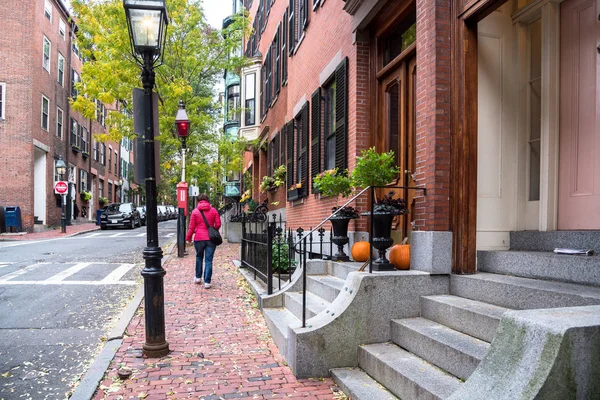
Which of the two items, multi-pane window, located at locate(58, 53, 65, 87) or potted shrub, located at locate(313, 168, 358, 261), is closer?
potted shrub, located at locate(313, 168, 358, 261)

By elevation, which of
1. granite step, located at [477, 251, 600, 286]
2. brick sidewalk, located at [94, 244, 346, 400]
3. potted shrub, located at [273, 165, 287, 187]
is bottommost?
brick sidewalk, located at [94, 244, 346, 400]

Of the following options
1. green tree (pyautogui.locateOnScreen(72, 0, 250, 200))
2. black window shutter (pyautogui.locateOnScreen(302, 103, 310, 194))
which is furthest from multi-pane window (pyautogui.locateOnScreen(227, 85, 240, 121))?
black window shutter (pyautogui.locateOnScreen(302, 103, 310, 194))

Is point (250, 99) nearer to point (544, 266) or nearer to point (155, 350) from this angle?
point (155, 350)

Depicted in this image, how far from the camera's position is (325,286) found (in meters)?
6.03

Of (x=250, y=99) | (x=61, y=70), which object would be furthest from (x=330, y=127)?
(x=61, y=70)

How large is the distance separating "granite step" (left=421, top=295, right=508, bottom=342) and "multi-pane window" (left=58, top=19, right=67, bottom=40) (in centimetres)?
3089

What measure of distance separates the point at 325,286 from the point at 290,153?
7332 mm

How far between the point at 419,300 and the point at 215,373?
6.88 feet

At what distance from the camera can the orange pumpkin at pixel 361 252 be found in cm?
657

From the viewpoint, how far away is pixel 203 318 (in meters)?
6.99

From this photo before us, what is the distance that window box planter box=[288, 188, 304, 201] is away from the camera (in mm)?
11153

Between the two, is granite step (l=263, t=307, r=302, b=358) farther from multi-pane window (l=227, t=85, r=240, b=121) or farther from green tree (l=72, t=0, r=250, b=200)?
multi-pane window (l=227, t=85, r=240, b=121)

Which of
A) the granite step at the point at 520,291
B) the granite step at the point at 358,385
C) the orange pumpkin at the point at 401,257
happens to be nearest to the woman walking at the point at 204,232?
the orange pumpkin at the point at 401,257

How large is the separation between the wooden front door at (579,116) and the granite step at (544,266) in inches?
26.1
